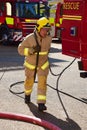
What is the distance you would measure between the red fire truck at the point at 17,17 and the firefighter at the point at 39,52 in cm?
1171

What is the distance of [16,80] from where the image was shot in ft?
33.4

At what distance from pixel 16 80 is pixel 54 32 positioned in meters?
11.0

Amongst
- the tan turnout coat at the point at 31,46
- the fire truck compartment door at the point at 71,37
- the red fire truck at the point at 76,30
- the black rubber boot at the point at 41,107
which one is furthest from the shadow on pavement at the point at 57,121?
the fire truck compartment door at the point at 71,37

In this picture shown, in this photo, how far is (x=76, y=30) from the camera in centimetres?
781

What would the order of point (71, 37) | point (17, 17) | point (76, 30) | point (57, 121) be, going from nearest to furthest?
point (57, 121), point (76, 30), point (71, 37), point (17, 17)

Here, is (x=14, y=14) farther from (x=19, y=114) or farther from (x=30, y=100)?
(x=19, y=114)

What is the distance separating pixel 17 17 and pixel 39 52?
477 inches

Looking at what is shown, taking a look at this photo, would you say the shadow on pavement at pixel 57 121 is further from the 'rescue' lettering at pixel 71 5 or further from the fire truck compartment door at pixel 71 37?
the 'rescue' lettering at pixel 71 5

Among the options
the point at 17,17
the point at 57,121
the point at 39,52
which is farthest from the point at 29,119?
the point at 17,17

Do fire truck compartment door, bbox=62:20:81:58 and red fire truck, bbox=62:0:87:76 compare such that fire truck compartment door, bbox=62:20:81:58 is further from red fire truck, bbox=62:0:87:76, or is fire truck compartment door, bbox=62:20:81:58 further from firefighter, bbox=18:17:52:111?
firefighter, bbox=18:17:52:111

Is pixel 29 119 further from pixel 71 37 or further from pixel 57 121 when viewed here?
pixel 71 37

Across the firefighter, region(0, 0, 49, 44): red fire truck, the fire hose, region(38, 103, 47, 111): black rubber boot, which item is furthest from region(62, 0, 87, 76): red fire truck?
region(0, 0, 49, 44): red fire truck

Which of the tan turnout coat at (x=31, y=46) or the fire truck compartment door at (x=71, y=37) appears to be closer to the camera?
the tan turnout coat at (x=31, y=46)

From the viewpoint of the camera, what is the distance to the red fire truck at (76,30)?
757 centimetres
